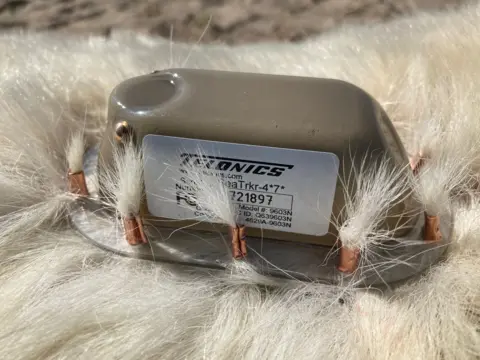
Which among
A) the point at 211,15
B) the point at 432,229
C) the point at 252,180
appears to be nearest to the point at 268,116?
the point at 252,180

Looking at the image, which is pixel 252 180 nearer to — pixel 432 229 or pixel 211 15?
pixel 432 229

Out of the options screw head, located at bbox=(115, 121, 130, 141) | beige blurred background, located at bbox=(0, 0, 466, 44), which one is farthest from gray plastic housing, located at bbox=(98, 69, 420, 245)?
beige blurred background, located at bbox=(0, 0, 466, 44)

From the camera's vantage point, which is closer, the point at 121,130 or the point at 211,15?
the point at 121,130

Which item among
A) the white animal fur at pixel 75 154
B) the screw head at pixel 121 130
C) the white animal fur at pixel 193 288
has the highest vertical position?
the screw head at pixel 121 130

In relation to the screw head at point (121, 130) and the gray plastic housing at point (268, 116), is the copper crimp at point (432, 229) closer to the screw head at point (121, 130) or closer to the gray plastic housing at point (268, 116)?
the gray plastic housing at point (268, 116)

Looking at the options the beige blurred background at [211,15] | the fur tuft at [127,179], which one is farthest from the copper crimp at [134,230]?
the beige blurred background at [211,15]

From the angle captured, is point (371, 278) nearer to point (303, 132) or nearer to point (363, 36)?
point (303, 132)

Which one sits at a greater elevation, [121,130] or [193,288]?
[121,130]

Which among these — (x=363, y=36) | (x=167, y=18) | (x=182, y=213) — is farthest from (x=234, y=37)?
(x=182, y=213)
